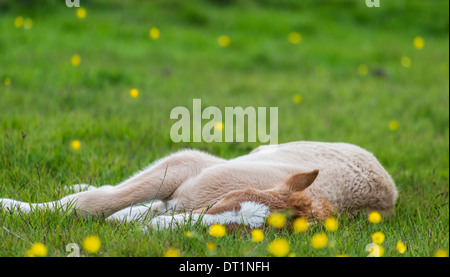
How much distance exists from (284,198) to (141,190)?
100 centimetres

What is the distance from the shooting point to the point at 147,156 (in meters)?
5.08

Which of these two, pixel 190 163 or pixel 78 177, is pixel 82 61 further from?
pixel 190 163

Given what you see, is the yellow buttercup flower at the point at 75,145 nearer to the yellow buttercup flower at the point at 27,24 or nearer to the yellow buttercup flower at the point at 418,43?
the yellow buttercup flower at the point at 27,24

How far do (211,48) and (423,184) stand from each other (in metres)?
5.92

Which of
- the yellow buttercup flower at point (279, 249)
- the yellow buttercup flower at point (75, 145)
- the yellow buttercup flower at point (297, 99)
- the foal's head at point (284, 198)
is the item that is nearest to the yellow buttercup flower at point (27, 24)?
the yellow buttercup flower at point (297, 99)

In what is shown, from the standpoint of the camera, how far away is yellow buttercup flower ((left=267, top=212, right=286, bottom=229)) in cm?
292

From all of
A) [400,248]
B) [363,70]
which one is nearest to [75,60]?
[363,70]

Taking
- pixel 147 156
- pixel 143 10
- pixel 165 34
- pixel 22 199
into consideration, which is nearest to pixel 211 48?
pixel 165 34

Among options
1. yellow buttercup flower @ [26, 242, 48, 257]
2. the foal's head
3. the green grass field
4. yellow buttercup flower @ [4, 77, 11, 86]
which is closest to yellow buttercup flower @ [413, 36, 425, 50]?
the green grass field

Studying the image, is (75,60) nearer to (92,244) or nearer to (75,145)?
(75,145)

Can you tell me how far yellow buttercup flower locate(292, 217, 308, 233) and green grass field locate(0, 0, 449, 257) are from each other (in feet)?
0.19

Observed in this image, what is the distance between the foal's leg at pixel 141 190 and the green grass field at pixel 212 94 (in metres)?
0.18

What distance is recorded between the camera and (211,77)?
8.88 metres
